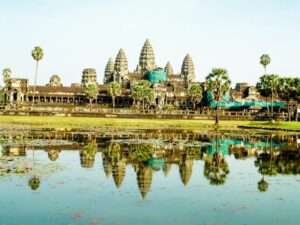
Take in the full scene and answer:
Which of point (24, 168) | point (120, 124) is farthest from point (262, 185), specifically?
point (120, 124)

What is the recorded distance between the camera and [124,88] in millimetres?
159500

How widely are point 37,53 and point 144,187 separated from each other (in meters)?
90.4

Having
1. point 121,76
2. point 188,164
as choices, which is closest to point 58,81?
point 121,76

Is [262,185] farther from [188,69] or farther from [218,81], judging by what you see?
[188,69]

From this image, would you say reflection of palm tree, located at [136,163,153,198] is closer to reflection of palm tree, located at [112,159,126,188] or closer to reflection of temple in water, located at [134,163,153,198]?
reflection of temple in water, located at [134,163,153,198]

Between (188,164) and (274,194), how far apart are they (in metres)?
7.89

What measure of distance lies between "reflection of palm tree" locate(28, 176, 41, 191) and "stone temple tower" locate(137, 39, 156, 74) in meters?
154

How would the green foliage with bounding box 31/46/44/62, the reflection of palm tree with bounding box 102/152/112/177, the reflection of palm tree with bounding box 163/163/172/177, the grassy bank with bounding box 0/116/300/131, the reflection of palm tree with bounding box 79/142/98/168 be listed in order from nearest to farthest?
1. the reflection of palm tree with bounding box 102/152/112/177
2. the reflection of palm tree with bounding box 163/163/172/177
3. the reflection of palm tree with bounding box 79/142/98/168
4. the grassy bank with bounding box 0/116/300/131
5. the green foliage with bounding box 31/46/44/62

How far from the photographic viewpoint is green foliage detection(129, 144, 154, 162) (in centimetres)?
2605

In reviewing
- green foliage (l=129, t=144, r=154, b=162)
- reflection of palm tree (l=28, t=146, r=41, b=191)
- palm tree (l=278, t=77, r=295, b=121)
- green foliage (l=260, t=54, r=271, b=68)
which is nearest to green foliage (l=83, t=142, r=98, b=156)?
green foliage (l=129, t=144, r=154, b=162)

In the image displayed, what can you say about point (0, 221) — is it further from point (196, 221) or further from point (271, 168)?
point (271, 168)

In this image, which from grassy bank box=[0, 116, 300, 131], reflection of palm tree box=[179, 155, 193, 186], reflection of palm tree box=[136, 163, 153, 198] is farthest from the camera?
→ grassy bank box=[0, 116, 300, 131]

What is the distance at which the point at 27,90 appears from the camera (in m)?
133

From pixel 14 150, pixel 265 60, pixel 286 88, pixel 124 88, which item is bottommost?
pixel 14 150
